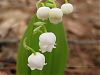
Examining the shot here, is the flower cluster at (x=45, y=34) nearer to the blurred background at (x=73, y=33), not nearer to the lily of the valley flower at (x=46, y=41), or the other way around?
the lily of the valley flower at (x=46, y=41)

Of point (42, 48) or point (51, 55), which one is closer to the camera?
point (42, 48)

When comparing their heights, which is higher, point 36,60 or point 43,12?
point 43,12

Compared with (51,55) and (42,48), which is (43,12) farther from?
(51,55)

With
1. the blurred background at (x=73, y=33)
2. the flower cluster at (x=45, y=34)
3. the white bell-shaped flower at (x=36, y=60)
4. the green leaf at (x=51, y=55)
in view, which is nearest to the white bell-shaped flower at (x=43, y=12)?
the flower cluster at (x=45, y=34)

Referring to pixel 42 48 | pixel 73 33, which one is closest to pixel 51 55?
pixel 42 48

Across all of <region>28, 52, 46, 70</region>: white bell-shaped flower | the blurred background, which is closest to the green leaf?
<region>28, 52, 46, 70</region>: white bell-shaped flower

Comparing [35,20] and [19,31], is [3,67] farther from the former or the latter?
[35,20]
